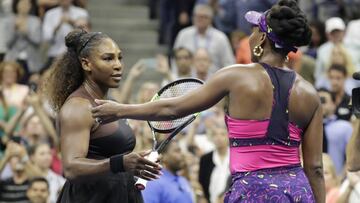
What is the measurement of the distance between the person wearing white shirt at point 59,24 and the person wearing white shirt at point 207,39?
1400 mm

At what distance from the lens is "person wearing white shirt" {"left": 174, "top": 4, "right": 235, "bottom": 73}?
14.5 meters

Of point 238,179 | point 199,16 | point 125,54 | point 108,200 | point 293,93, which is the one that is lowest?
point 125,54

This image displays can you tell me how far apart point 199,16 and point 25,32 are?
7.54ft

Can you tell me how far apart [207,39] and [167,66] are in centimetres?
127

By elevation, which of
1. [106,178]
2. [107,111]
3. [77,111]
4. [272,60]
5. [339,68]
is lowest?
[339,68]

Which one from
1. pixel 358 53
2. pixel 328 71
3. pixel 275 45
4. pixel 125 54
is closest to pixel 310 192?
pixel 275 45

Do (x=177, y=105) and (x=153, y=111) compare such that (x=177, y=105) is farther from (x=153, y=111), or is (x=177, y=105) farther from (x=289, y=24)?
(x=289, y=24)

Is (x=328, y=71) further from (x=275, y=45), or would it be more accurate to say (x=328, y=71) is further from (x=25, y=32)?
(x=275, y=45)

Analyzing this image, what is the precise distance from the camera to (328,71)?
13.0 meters

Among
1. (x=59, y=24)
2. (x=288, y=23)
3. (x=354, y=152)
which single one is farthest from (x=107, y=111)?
(x=59, y=24)

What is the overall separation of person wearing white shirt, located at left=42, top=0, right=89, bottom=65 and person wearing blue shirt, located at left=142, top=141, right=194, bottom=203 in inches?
200

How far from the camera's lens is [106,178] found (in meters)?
6.94

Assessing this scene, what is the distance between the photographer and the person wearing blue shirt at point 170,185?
9.22 meters

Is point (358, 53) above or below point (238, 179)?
below
